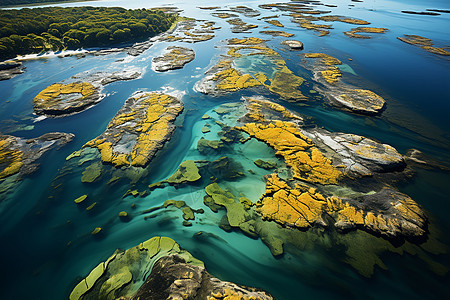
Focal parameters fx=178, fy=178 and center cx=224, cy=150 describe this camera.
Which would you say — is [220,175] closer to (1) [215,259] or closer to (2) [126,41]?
(1) [215,259]

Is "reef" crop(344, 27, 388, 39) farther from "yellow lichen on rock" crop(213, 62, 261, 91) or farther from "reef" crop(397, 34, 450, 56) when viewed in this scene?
"yellow lichen on rock" crop(213, 62, 261, 91)

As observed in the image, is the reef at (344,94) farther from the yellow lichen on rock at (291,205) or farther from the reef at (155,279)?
the reef at (155,279)

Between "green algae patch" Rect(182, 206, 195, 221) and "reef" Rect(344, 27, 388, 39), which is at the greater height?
"reef" Rect(344, 27, 388, 39)

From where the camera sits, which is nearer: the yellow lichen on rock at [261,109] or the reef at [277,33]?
the yellow lichen on rock at [261,109]

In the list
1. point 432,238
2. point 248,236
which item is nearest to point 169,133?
point 248,236

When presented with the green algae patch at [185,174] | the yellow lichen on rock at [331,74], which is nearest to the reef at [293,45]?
the yellow lichen on rock at [331,74]

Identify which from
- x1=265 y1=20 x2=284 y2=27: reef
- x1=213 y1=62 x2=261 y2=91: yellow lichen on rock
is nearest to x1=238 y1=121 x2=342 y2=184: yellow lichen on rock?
x1=213 y1=62 x2=261 y2=91: yellow lichen on rock

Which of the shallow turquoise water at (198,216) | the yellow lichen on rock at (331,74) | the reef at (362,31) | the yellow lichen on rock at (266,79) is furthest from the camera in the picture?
the reef at (362,31)
